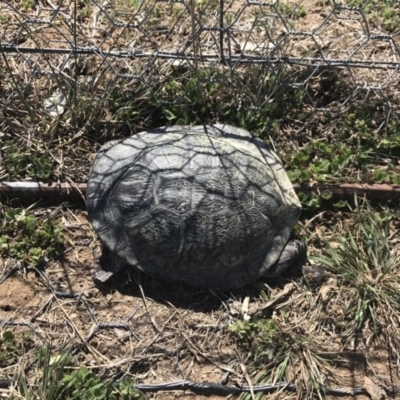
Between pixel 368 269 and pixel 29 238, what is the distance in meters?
1.37

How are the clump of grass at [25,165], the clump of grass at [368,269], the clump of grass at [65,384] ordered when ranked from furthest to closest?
the clump of grass at [25,165], the clump of grass at [368,269], the clump of grass at [65,384]

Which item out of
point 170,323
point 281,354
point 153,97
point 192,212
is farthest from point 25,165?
point 281,354

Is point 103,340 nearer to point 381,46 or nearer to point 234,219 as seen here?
point 234,219

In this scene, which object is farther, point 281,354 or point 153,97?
point 153,97

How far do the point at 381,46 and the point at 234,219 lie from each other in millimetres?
1386

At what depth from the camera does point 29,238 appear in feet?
7.82

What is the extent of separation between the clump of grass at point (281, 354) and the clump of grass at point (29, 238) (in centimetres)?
80

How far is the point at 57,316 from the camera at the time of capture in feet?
7.45

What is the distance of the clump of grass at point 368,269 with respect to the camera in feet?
7.44

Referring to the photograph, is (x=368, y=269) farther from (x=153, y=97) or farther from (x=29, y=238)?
(x=29, y=238)

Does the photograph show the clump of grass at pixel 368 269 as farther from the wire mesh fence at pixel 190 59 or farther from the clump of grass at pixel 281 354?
the wire mesh fence at pixel 190 59

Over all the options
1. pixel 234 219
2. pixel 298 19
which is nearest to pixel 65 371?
pixel 234 219

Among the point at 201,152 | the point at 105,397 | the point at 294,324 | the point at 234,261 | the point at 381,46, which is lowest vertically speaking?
the point at 105,397

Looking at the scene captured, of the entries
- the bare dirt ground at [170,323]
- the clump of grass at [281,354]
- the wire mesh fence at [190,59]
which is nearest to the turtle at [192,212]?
the bare dirt ground at [170,323]
